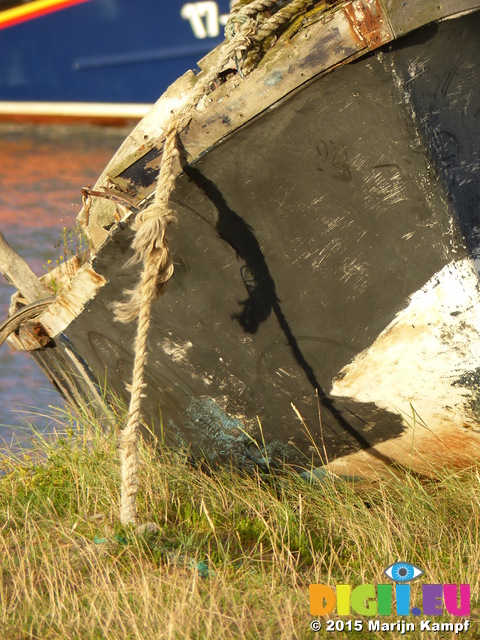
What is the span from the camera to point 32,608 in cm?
223

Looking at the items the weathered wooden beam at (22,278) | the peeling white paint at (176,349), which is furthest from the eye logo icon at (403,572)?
the weathered wooden beam at (22,278)

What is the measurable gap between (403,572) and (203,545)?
60 cm

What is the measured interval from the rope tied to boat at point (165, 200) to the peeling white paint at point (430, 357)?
67 centimetres

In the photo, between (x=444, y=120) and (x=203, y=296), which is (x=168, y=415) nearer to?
(x=203, y=296)

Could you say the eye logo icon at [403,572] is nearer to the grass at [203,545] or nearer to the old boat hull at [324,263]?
the grass at [203,545]

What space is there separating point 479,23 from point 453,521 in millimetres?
1428

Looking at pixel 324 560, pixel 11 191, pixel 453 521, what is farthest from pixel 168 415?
pixel 11 191

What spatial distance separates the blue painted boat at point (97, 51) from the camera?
12766mm

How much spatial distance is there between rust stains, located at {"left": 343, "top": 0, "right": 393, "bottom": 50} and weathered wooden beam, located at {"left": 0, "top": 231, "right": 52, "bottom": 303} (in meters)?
1.76

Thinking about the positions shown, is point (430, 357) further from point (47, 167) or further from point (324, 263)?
point (47, 167)

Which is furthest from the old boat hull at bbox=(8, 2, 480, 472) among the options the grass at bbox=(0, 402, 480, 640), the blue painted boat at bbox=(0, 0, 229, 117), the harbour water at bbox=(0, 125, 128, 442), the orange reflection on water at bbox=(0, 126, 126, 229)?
the blue painted boat at bbox=(0, 0, 229, 117)

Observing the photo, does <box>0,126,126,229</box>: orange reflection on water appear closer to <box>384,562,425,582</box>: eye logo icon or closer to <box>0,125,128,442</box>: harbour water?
<box>0,125,128,442</box>: harbour water

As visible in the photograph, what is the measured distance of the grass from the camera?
2.13m

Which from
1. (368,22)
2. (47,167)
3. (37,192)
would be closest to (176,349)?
(368,22)
